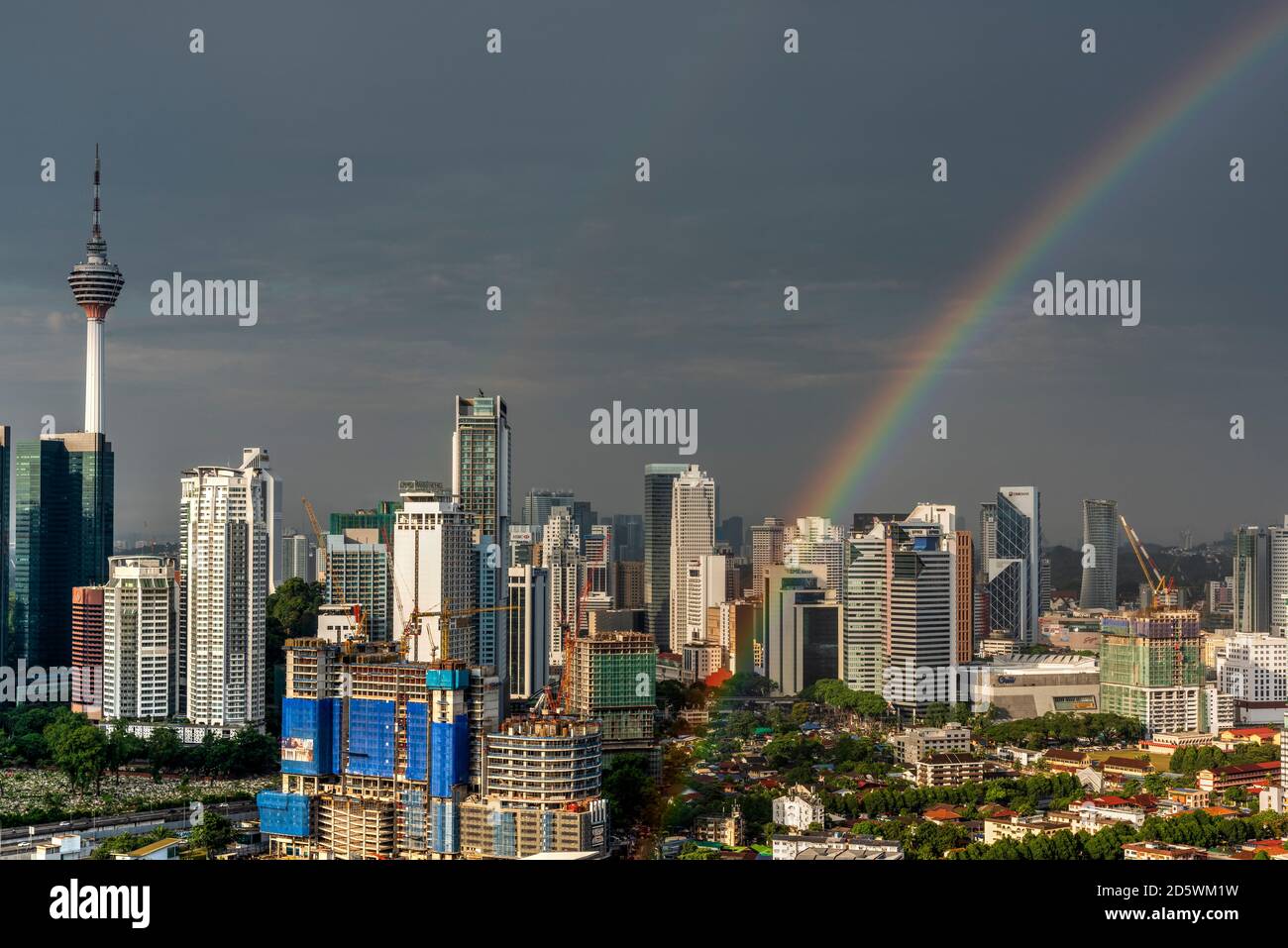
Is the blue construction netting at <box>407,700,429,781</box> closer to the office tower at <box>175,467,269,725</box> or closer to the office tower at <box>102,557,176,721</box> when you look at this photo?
the office tower at <box>175,467,269,725</box>

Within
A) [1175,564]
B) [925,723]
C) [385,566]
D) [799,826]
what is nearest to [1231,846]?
[799,826]

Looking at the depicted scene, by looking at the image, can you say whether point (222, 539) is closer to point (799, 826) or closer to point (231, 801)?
point (231, 801)

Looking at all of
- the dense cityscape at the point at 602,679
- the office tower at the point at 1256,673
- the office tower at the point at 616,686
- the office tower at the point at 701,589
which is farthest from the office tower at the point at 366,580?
the office tower at the point at 1256,673

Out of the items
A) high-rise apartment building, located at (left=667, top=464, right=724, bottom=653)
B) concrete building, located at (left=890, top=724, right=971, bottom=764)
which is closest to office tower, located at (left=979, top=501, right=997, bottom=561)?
high-rise apartment building, located at (left=667, top=464, right=724, bottom=653)

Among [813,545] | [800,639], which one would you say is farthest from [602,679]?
[813,545]

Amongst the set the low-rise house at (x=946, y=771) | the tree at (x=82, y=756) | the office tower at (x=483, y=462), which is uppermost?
the office tower at (x=483, y=462)

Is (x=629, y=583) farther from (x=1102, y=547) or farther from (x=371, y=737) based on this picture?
(x=371, y=737)

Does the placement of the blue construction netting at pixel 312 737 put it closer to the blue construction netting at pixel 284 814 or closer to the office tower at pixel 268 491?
the blue construction netting at pixel 284 814
